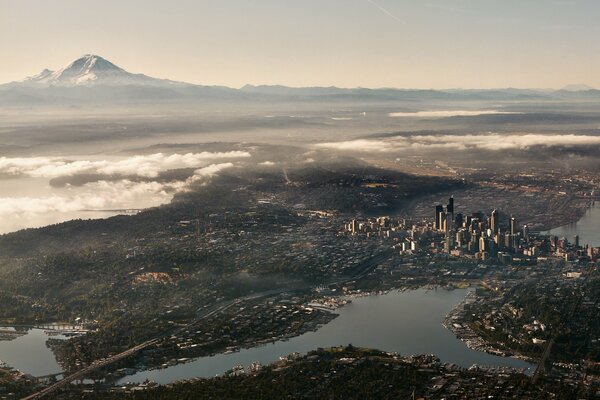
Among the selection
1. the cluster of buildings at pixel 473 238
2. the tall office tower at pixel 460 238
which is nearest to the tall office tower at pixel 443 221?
the cluster of buildings at pixel 473 238

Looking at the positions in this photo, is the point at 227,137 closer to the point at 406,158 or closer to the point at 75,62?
the point at 406,158

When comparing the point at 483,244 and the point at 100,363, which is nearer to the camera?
the point at 100,363

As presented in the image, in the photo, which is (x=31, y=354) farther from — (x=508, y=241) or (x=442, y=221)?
(x=442, y=221)

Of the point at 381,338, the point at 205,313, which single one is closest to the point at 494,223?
the point at 381,338

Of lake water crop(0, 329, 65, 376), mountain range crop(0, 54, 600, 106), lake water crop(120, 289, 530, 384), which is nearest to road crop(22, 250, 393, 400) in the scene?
lake water crop(0, 329, 65, 376)

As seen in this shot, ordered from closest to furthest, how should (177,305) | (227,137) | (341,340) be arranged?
(341,340) < (177,305) < (227,137)

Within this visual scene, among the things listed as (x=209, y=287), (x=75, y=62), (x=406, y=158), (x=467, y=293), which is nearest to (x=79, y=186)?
(x=406, y=158)

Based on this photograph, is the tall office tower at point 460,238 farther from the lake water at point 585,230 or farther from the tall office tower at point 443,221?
the lake water at point 585,230

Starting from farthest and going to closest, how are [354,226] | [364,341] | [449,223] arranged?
[354,226] → [449,223] → [364,341]
